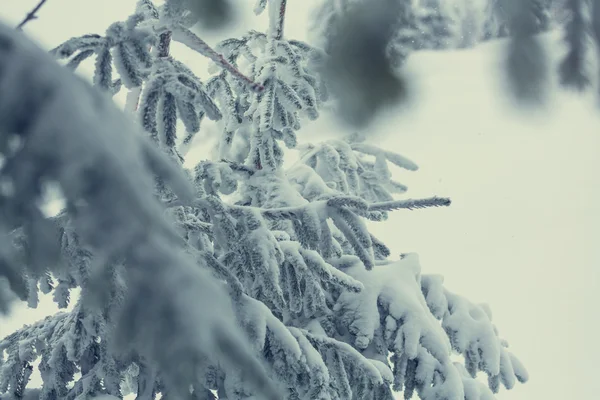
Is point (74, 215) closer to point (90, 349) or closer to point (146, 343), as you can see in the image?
point (146, 343)

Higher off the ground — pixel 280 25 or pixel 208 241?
pixel 280 25

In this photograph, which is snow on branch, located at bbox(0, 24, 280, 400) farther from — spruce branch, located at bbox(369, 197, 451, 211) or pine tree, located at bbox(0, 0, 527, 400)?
spruce branch, located at bbox(369, 197, 451, 211)

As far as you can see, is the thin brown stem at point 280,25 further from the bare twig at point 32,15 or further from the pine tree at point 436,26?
the pine tree at point 436,26

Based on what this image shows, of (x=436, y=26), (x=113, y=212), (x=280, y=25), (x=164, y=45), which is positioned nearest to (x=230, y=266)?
(x=164, y=45)

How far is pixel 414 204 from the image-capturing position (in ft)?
9.55

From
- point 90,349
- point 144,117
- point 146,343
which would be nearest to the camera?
point 146,343

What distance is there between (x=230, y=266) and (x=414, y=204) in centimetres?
109

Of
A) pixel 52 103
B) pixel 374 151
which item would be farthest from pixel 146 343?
pixel 374 151

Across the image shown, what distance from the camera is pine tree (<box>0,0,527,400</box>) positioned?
0.78m

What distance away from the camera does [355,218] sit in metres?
3.11

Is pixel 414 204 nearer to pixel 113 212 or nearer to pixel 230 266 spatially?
pixel 230 266

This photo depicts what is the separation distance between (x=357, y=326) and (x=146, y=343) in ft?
10.0

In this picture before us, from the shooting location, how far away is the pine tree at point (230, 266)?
0.78m

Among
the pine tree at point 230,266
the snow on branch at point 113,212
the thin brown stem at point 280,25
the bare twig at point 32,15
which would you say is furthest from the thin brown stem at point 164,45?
the snow on branch at point 113,212
